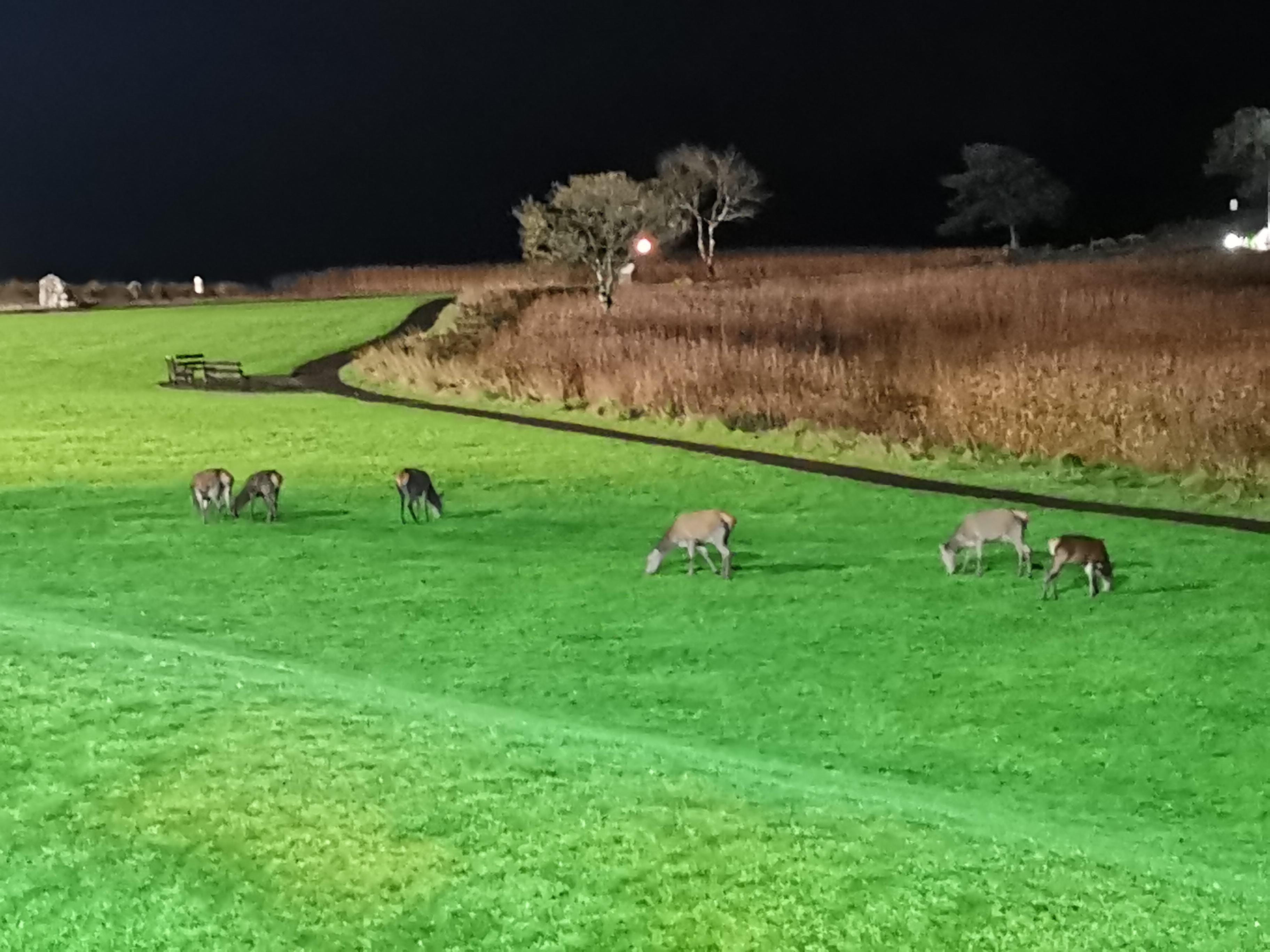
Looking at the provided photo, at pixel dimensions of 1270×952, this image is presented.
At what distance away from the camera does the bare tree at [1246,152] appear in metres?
62.6

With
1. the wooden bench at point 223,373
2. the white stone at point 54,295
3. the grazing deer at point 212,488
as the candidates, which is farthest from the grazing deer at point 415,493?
the white stone at point 54,295

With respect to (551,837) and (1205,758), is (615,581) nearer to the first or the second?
(1205,758)

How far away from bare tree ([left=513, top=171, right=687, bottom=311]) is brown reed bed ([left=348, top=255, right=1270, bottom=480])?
1289mm

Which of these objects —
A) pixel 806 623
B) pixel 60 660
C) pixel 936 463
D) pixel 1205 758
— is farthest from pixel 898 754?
pixel 936 463

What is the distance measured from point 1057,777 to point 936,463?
941 cm

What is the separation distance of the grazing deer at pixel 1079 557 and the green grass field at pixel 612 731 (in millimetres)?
186

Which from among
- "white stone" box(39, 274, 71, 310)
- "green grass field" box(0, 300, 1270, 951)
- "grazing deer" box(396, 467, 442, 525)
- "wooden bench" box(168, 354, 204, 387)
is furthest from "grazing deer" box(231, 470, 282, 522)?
"white stone" box(39, 274, 71, 310)

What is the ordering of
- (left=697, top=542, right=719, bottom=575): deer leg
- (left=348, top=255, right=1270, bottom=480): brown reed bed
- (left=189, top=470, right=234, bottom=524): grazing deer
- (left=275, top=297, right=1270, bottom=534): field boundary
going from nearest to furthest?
(left=697, top=542, right=719, bottom=575): deer leg < (left=189, top=470, right=234, bottom=524): grazing deer < (left=275, top=297, right=1270, bottom=534): field boundary < (left=348, top=255, right=1270, bottom=480): brown reed bed

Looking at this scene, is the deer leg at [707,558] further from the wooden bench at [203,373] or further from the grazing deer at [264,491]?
the wooden bench at [203,373]

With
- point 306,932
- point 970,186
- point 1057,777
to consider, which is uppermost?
point 970,186

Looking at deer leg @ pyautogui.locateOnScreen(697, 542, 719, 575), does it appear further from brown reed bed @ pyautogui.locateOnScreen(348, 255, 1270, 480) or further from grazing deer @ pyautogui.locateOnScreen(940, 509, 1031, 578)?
brown reed bed @ pyautogui.locateOnScreen(348, 255, 1270, 480)

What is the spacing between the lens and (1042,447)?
14617 mm

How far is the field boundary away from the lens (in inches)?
445

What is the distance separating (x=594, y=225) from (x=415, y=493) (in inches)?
1048
